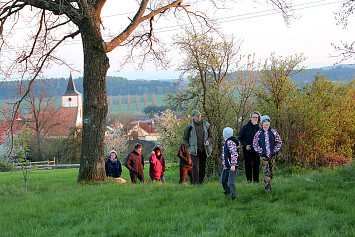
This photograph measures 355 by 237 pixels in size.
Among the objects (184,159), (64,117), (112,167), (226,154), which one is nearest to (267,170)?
(226,154)

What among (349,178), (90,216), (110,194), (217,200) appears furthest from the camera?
(349,178)

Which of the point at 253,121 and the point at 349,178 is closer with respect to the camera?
the point at 349,178

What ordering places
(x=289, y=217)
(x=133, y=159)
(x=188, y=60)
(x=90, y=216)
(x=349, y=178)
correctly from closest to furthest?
1. (x=289, y=217)
2. (x=90, y=216)
3. (x=349, y=178)
4. (x=133, y=159)
5. (x=188, y=60)

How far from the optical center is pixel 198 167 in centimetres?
938

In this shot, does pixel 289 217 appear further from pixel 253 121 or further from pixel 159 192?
pixel 253 121

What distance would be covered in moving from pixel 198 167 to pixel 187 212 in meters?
3.71

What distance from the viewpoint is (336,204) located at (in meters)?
5.72

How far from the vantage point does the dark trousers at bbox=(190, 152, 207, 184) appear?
9.24 metres

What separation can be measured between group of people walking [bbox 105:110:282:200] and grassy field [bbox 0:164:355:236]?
1.92ft

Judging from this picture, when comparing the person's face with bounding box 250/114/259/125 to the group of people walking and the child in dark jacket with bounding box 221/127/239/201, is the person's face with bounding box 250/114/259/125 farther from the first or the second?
the child in dark jacket with bounding box 221/127/239/201

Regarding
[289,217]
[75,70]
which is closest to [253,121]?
[289,217]

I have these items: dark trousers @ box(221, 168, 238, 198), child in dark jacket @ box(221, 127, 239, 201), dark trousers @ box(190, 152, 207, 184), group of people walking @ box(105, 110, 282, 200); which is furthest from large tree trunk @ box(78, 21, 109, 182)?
child in dark jacket @ box(221, 127, 239, 201)

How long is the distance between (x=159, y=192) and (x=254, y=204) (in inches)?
92.0

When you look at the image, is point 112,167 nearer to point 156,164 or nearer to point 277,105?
point 156,164
